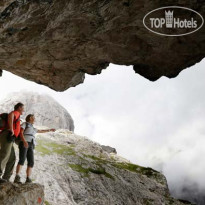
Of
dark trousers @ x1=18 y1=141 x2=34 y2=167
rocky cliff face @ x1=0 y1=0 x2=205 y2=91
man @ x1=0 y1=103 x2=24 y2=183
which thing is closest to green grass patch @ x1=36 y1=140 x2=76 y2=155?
rocky cliff face @ x1=0 y1=0 x2=205 y2=91

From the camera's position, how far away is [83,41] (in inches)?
1016

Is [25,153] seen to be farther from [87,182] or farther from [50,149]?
[50,149]

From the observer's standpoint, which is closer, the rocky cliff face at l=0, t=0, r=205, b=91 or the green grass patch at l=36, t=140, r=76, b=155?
the rocky cliff face at l=0, t=0, r=205, b=91

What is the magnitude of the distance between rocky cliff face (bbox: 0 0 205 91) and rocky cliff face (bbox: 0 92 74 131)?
275ft

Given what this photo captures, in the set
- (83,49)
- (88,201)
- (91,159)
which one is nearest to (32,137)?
(83,49)

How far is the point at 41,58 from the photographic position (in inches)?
1176

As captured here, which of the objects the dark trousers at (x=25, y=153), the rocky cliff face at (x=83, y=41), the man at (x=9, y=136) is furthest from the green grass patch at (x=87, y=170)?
the man at (x=9, y=136)

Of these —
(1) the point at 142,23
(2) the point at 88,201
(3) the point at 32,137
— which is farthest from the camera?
(2) the point at 88,201

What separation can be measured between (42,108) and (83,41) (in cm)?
10019

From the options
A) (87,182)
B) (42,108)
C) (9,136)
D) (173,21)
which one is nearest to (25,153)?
(9,136)

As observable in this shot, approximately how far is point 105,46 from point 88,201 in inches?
855

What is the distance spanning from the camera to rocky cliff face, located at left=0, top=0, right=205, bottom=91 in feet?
62.1

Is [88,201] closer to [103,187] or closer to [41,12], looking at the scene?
[103,187]

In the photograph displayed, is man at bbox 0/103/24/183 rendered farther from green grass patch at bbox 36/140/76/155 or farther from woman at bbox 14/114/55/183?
green grass patch at bbox 36/140/76/155
